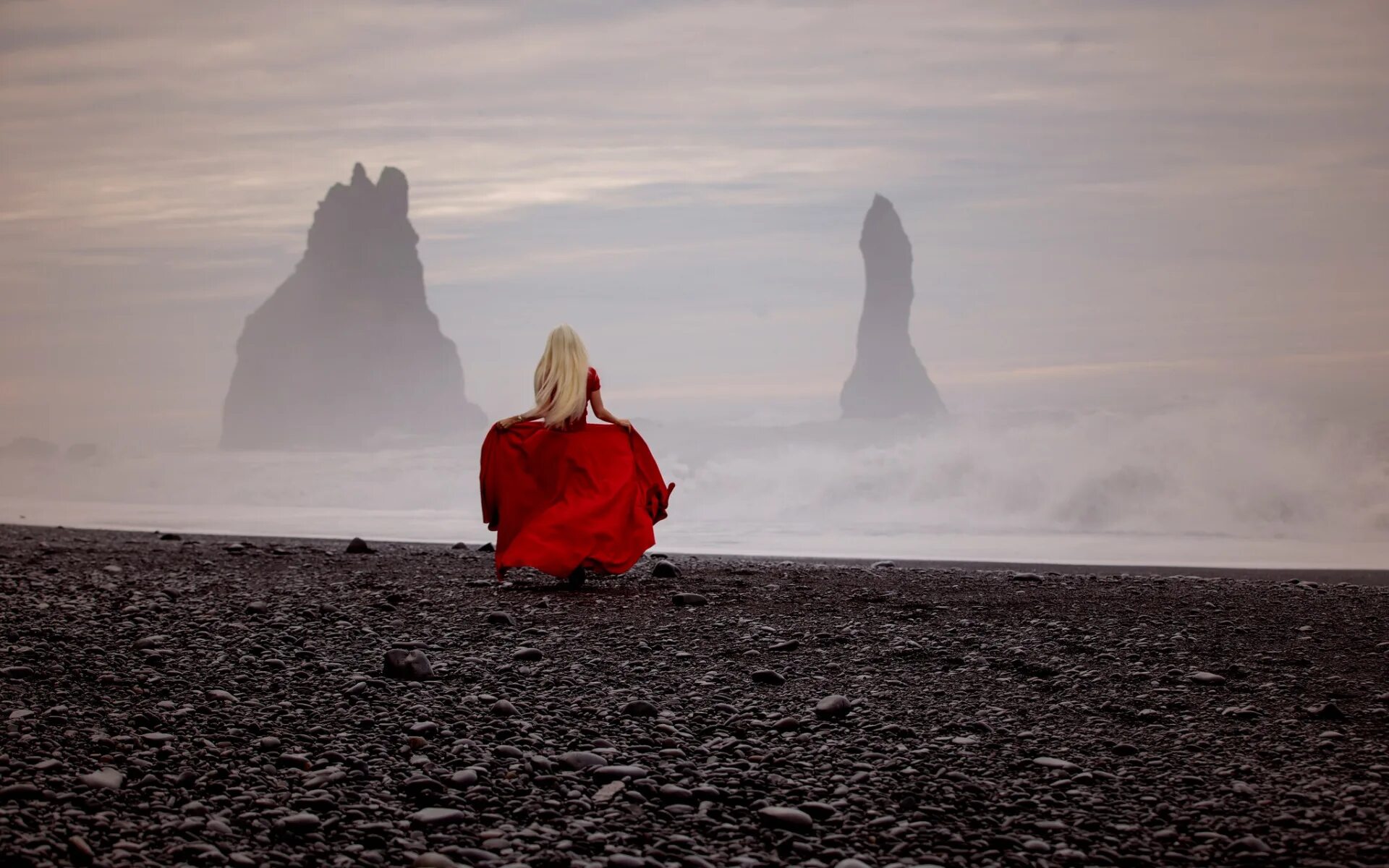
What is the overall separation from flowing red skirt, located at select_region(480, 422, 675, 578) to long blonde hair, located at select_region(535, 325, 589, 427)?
211 mm

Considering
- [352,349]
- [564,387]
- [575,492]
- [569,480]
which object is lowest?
[575,492]

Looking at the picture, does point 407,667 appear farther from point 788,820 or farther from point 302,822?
point 788,820

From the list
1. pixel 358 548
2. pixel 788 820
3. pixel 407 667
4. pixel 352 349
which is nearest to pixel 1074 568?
pixel 358 548

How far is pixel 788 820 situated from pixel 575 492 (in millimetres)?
6311

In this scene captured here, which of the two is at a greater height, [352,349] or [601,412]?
[352,349]

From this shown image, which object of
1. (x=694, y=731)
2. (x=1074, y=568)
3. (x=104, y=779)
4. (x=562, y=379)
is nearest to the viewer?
(x=104, y=779)

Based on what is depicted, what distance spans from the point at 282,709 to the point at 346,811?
5.41 ft

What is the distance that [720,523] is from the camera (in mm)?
21281

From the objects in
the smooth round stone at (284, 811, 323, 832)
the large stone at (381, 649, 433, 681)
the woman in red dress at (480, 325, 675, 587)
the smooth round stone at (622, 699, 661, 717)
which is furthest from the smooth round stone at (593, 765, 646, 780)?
the woman in red dress at (480, 325, 675, 587)

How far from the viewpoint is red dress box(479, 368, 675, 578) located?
33.5ft

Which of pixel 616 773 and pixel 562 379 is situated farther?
pixel 562 379

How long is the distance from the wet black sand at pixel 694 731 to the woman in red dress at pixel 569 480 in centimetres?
58

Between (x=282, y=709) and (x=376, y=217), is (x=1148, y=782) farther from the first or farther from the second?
(x=376, y=217)

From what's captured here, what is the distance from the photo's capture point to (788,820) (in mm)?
4355
